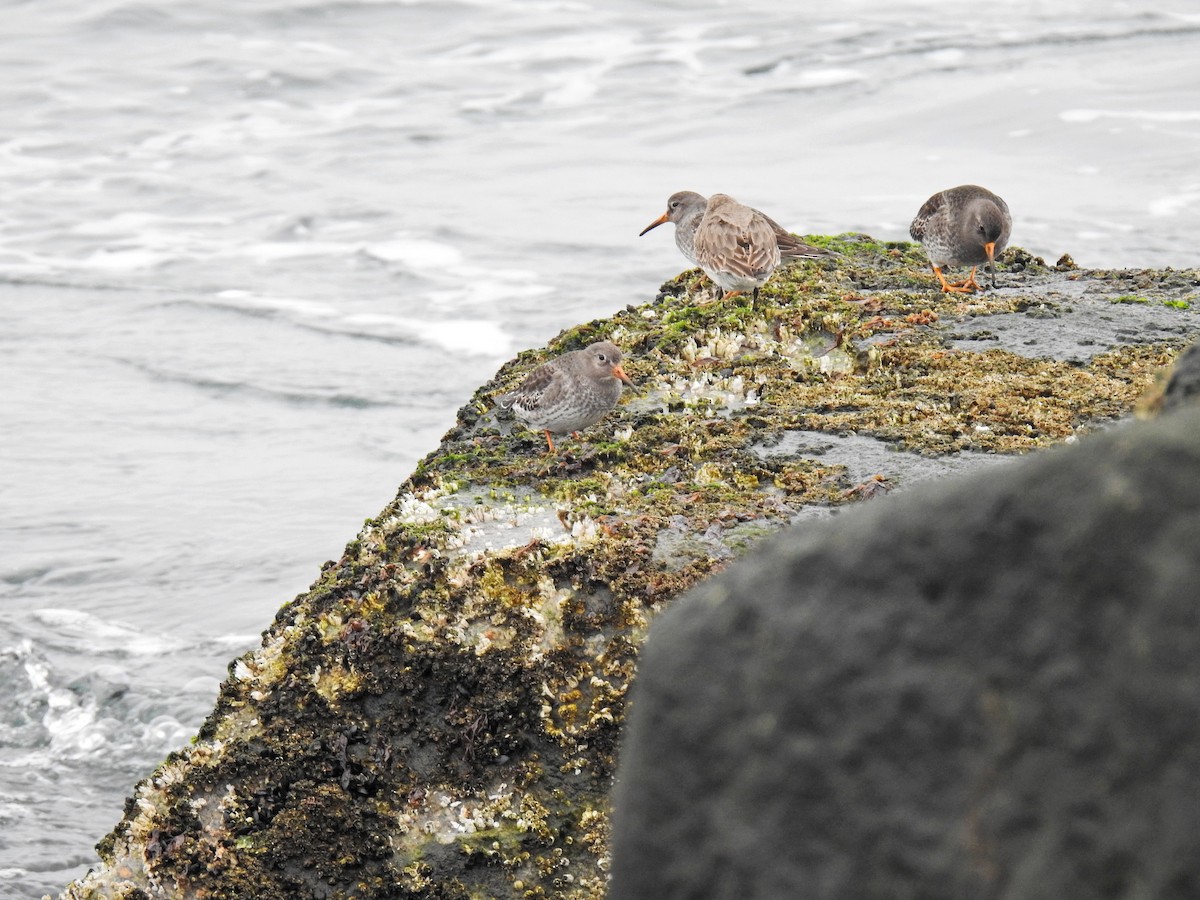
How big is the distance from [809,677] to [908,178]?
21.8 meters

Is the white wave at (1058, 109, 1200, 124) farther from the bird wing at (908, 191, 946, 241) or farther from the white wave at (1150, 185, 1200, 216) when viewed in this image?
the bird wing at (908, 191, 946, 241)

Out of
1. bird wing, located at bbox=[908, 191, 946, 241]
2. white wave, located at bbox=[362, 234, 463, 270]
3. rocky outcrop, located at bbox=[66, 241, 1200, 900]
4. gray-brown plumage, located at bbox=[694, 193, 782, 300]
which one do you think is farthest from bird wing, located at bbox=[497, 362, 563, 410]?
white wave, located at bbox=[362, 234, 463, 270]

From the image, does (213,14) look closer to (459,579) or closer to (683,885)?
(459,579)

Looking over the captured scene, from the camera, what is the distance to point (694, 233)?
12.4 meters

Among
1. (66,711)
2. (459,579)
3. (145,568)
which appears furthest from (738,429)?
(145,568)

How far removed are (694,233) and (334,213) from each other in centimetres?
1272

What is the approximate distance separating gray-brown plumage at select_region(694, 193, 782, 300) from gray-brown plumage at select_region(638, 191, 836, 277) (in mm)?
151

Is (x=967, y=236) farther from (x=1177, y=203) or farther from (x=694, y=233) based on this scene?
(x=1177, y=203)

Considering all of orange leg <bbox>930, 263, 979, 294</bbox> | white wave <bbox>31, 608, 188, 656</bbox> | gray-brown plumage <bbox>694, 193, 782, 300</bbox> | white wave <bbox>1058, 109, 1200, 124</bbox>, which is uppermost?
white wave <bbox>1058, 109, 1200, 124</bbox>

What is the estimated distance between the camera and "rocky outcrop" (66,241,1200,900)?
5.31m

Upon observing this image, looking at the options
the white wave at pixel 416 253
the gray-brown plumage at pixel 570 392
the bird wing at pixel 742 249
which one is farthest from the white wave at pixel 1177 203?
the gray-brown plumage at pixel 570 392

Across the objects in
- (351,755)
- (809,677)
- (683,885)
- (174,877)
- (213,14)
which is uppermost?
(213,14)

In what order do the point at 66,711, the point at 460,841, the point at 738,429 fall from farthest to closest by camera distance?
the point at 66,711 < the point at 738,429 < the point at 460,841

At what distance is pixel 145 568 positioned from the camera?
1320cm
